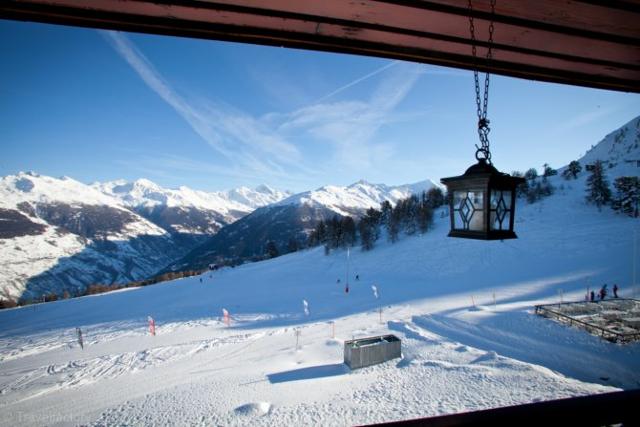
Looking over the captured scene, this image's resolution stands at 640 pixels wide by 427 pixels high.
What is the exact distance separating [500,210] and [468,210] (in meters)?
0.30

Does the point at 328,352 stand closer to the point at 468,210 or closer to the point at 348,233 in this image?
the point at 468,210

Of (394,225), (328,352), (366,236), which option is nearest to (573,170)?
(394,225)

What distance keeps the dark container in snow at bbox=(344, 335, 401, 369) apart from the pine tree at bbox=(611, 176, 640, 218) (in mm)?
50351

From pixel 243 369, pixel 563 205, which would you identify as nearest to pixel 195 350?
pixel 243 369

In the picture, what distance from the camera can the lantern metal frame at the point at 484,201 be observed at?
9.59 feet

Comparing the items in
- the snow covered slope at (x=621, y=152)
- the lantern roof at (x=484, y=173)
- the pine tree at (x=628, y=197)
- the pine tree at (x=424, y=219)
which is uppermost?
the snow covered slope at (x=621, y=152)

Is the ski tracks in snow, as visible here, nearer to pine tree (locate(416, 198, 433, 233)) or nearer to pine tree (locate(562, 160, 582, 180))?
pine tree (locate(416, 198, 433, 233))

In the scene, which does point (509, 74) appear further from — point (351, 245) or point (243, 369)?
point (351, 245)

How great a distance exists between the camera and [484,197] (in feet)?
9.61

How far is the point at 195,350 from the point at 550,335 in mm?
18879

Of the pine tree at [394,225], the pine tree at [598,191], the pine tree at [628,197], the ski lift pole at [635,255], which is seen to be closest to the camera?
the ski lift pole at [635,255]

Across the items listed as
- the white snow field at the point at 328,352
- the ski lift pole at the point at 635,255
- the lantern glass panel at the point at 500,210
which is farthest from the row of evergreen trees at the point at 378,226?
the lantern glass panel at the point at 500,210

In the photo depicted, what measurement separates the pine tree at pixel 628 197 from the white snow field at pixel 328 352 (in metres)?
7.87

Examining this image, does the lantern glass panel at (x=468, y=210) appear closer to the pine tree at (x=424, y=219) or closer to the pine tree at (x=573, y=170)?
the pine tree at (x=424, y=219)
